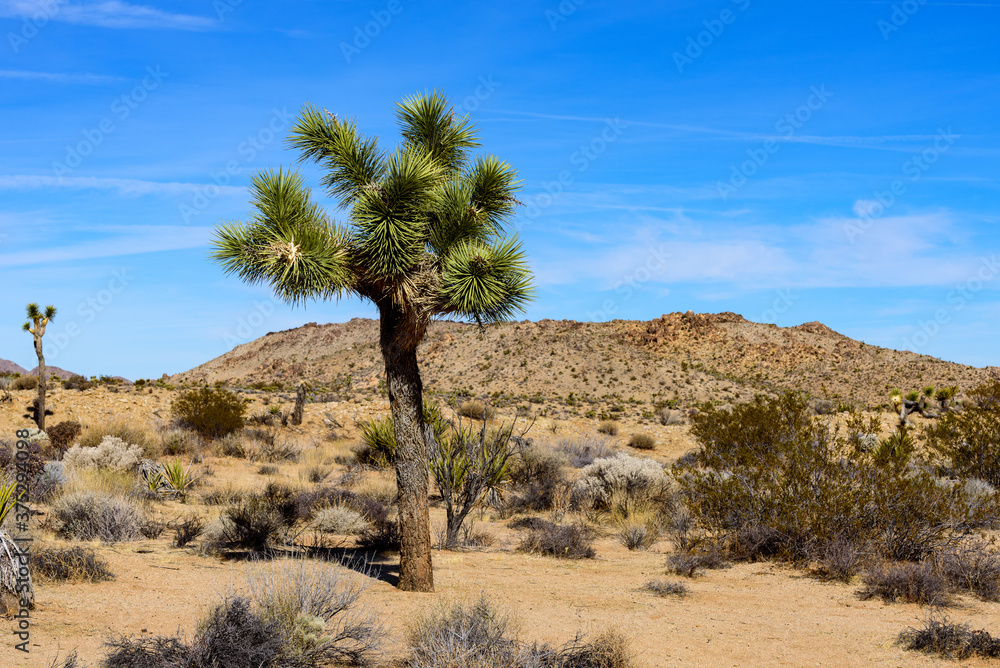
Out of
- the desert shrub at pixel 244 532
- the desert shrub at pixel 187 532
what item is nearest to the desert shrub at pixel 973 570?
the desert shrub at pixel 244 532

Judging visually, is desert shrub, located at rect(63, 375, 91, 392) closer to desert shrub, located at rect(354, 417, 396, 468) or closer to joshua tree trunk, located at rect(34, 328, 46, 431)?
joshua tree trunk, located at rect(34, 328, 46, 431)

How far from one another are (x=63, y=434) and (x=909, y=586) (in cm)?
2305

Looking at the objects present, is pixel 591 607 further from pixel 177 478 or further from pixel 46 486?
pixel 46 486

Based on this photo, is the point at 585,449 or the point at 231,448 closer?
the point at 231,448

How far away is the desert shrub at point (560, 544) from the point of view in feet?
40.3

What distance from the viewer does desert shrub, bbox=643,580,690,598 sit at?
952 centimetres

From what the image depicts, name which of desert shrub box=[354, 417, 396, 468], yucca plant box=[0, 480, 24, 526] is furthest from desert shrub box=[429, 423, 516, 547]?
yucca plant box=[0, 480, 24, 526]

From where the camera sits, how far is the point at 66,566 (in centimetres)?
874

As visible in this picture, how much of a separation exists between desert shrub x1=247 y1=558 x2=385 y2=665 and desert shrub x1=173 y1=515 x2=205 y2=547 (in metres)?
5.58

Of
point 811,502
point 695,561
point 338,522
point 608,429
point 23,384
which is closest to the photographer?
point 695,561

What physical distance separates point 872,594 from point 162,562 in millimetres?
9551

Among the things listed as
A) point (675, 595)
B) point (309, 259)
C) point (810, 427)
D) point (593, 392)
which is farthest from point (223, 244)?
point (593, 392)

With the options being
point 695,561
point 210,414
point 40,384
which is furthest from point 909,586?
point 40,384

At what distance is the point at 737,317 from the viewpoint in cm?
7838
